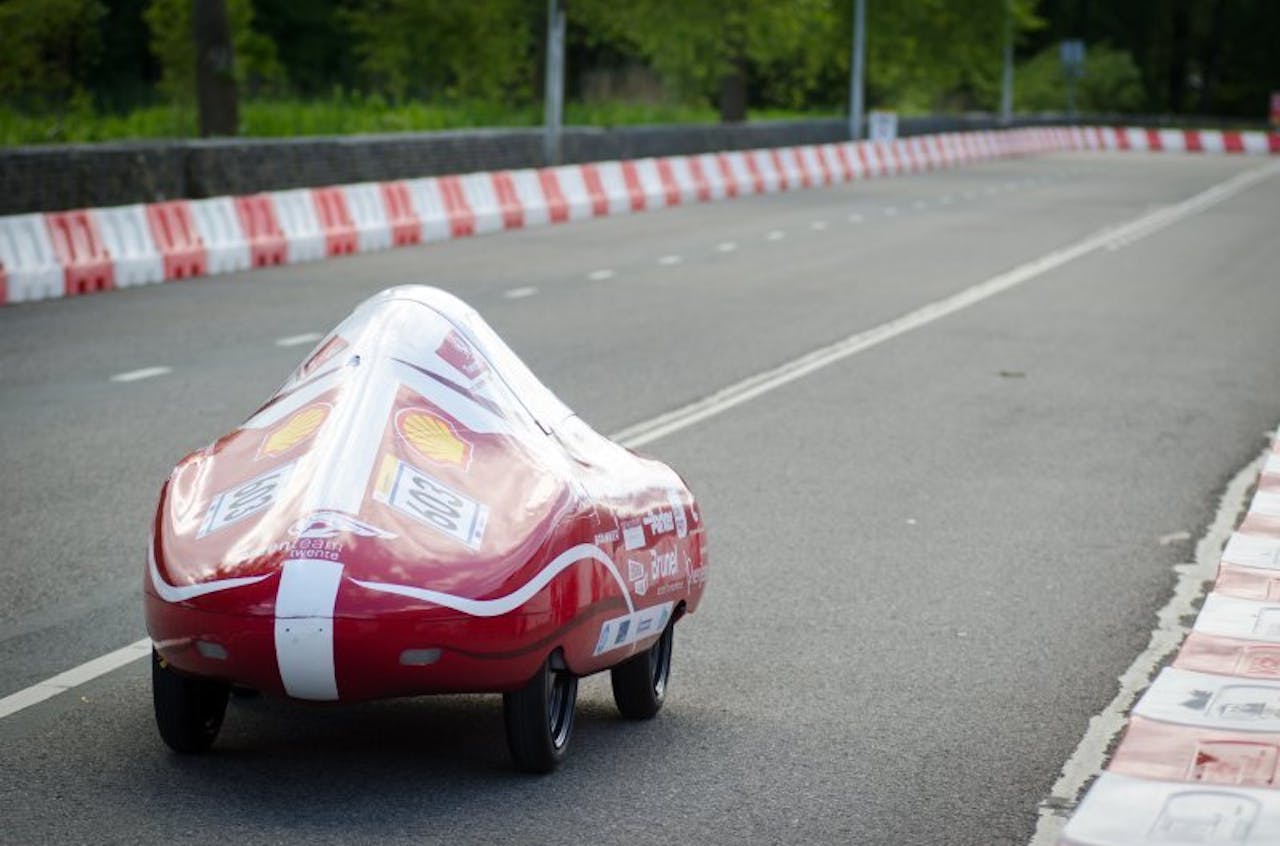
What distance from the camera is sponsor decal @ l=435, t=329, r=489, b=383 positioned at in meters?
6.54

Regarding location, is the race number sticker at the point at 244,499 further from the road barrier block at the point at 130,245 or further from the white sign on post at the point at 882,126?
the white sign on post at the point at 882,126

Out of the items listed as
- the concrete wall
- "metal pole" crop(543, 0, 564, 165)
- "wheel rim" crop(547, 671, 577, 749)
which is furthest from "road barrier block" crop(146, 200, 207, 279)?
"wheel rim" crop(547, 671, 577, 749)

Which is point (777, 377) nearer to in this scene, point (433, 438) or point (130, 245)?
point (130, 245)

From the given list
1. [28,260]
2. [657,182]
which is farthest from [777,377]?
[657,182]

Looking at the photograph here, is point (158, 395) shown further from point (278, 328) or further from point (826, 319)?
point (826, 319)

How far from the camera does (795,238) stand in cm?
2936

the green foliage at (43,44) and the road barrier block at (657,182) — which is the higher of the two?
the green foliage at (43,44)

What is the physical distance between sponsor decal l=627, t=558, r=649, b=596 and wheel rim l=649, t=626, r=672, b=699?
1.27 ft

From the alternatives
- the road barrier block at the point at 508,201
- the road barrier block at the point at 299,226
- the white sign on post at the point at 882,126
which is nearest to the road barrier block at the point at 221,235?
the road barrier block at the point at 299,226

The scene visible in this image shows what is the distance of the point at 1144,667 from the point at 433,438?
2787 millimetres

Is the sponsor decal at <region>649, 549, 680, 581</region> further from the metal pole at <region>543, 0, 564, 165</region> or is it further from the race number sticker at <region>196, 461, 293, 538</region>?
the metal pole at <region>543, 0, 564, 165</region>

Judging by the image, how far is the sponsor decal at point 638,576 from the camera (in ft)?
21.5

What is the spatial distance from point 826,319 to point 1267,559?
33.5 ft

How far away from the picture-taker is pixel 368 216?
26469 mm
